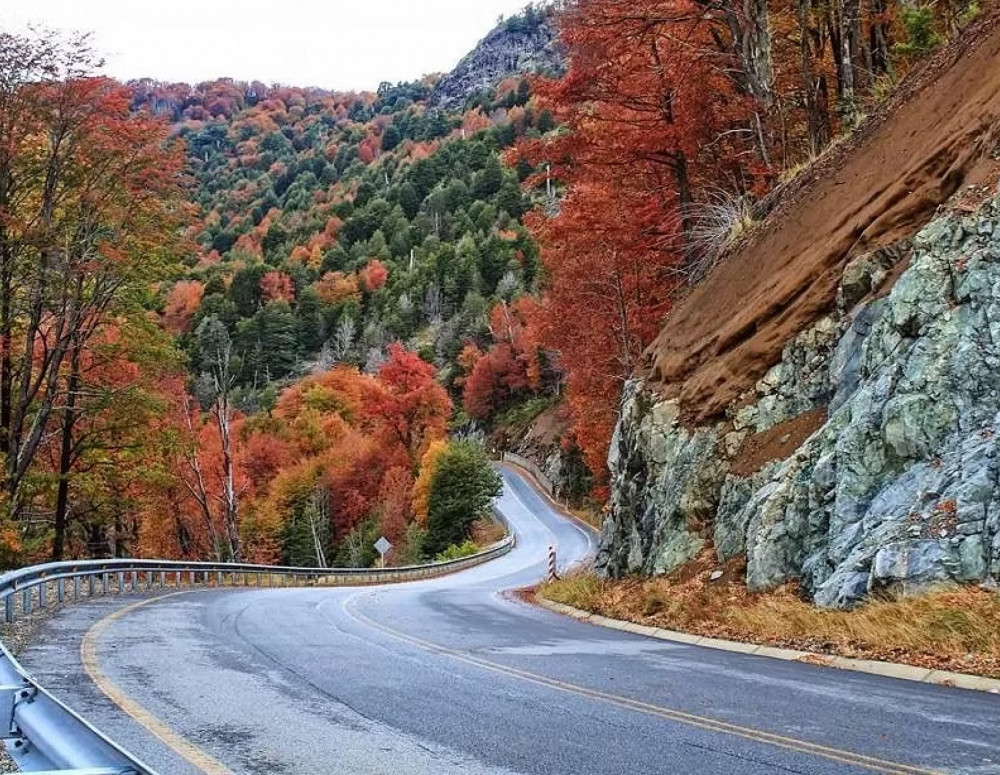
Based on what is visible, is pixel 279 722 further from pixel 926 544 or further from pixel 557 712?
pixel 926 544

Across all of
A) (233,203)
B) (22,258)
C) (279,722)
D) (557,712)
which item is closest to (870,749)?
(557,712)

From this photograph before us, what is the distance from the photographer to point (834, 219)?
51.1ft

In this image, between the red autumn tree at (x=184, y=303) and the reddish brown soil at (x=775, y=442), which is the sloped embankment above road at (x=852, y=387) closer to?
the reddish brown soil at (x=775, y=442)

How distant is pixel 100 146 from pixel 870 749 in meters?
21.7

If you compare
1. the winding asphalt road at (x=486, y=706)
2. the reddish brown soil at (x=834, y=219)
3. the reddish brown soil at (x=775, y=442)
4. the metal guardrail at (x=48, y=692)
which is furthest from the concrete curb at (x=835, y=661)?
the metal guardrail at (x=48, y=692)

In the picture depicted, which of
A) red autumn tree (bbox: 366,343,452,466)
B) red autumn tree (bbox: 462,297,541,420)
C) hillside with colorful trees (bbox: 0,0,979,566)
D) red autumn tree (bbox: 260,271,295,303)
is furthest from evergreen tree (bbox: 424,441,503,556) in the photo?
red autumn tree (bbox: 260,271,295,303)

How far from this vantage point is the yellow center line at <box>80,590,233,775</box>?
5594 millimetres

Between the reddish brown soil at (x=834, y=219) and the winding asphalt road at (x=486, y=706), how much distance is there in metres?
6.49

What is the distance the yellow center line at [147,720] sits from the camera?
5594mm

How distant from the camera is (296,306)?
130 meters

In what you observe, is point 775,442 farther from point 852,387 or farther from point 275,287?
point 275,287

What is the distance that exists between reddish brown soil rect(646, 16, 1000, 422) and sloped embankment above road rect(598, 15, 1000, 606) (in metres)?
0.04

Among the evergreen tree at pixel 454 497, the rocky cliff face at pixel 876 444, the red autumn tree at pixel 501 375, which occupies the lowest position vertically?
the evergreen tree at pixel 454 497

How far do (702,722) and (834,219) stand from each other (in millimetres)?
11295
